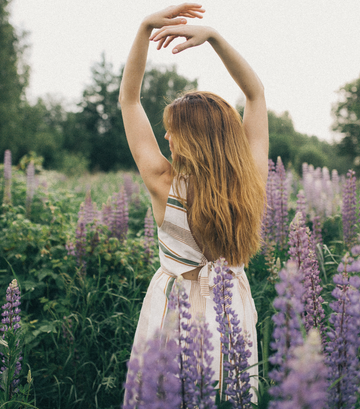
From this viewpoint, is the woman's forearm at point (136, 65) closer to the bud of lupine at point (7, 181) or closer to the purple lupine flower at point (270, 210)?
the purple lupine flower at point (270, 210)

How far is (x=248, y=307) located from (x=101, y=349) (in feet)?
5.09

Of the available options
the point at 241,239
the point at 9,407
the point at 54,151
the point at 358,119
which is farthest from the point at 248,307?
the point at 358,119

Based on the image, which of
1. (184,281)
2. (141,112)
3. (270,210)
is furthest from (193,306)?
(270,210)

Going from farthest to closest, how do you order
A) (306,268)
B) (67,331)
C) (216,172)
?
1. (67,331)
2. (216,172)
3. (306,268)

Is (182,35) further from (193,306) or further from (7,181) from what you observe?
(7,181)

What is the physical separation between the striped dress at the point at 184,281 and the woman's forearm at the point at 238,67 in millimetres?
811

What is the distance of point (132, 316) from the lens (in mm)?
2623

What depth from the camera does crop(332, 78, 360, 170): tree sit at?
2986 centimetres

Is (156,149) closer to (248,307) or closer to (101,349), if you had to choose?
(248,307)

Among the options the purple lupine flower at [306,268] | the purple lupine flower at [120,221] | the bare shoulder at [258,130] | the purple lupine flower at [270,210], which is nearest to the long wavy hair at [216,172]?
the bare shoulder at [258,130]

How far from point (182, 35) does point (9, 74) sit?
73.1 ft

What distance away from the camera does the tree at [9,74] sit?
18.3 meters

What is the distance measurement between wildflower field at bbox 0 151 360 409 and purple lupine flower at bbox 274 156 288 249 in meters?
0.01

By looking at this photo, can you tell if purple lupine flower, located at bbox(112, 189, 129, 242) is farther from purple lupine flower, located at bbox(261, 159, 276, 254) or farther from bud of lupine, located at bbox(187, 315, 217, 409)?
bud of lupine, located at bbox(187, 315, 217, 409)
